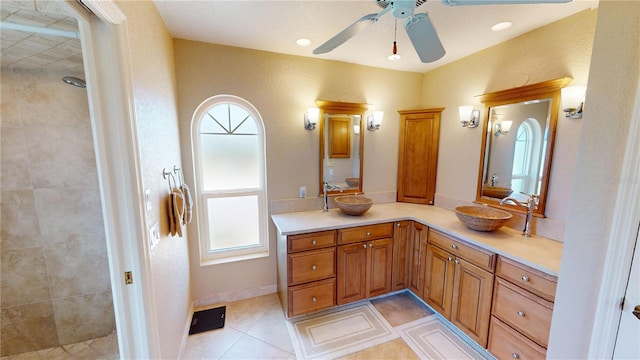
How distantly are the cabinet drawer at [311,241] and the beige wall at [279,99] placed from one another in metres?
0.55

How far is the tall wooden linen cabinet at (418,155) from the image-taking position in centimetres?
282

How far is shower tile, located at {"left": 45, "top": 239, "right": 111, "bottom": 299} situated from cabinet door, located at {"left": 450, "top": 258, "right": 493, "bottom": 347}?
3.00 metres

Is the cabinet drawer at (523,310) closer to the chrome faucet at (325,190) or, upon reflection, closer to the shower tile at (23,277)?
the chrome faucet at (325,190)

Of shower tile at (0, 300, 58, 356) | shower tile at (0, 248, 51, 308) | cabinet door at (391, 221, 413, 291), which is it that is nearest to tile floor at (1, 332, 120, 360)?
shower tile at (0, 300, 58, 356)

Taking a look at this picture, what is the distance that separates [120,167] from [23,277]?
1.77 m

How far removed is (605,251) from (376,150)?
207 cm

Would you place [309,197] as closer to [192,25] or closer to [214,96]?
[214,96]

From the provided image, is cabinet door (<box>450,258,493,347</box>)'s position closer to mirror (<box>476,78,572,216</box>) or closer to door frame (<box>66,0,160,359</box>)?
mirror (<box>476,78,572,216</box>)

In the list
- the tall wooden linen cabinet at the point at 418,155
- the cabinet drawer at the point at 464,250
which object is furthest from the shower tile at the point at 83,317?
the tall wooden linen cabinet at the point at 418,155

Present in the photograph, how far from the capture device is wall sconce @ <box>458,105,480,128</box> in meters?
2.38

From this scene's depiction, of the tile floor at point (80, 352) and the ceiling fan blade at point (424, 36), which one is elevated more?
the ceiling fan blade at point (424, 36)

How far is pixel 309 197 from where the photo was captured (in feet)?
8.80

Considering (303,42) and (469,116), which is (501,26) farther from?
(303,42)

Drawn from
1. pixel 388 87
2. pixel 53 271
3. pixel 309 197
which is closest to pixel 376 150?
pixel 388 87
